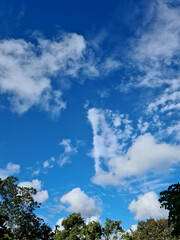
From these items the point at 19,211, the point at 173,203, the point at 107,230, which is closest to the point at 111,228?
the point at 107,230

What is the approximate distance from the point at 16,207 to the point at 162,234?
161ft

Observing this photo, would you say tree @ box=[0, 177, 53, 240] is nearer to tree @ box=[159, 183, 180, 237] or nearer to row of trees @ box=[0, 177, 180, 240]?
row of trees @ box=[0, 177, 180, 240]

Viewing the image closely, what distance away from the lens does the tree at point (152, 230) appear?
66.2 meters

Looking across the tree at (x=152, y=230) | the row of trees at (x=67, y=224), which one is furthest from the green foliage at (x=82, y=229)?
the tree at (x=152, y=230)

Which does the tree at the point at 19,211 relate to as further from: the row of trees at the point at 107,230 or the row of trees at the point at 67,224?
the row of trees at the point at 107,230

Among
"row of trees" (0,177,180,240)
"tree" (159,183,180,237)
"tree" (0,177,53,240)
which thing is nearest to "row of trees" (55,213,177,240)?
"row of trees" (0,177,180,240)

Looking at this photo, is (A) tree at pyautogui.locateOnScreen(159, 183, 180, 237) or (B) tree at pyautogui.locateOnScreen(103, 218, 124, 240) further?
(B) tree at pyautogui.locateOnScreen(103, 218, 124, 240)

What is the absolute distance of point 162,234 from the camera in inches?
2628

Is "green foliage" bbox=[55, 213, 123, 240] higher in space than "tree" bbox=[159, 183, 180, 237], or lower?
higher

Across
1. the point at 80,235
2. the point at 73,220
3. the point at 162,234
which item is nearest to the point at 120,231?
the point at 80,235

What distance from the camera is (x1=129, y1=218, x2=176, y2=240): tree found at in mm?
66250

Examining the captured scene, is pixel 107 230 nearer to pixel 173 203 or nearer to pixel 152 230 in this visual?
pixel 152 230

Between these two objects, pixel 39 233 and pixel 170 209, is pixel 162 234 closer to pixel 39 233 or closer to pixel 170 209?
pixel 39 233

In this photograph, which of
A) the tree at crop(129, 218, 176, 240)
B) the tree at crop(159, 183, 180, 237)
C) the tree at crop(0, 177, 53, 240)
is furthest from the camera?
the tree at crop(129, 218, 176, 240)
